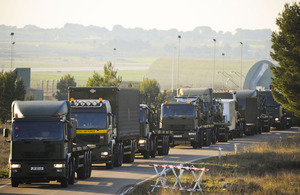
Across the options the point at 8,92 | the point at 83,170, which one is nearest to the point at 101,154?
the point at 83,170

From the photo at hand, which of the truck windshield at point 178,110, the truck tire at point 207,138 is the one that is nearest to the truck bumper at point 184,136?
the truck windshield at point 178,110

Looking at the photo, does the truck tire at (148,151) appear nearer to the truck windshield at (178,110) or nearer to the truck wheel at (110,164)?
the truck wheel at (110,164)

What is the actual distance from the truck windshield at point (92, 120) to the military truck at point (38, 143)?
5.82m

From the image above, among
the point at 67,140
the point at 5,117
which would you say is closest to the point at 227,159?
the point at 67,140

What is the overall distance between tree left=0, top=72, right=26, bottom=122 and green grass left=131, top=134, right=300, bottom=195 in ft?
117

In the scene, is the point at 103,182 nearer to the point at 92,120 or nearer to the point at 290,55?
the point at 92,120

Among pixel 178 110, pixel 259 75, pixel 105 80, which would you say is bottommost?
pixel 178 110

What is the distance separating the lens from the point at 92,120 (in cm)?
2800

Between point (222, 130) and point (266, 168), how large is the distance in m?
21.5

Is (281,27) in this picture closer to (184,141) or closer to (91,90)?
(184,141)

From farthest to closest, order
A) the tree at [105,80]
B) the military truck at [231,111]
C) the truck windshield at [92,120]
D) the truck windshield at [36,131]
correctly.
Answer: the tree at [105,80] < the military truck at [231,111] < the truck windshield at [92,120] < the truck windshield at [36,131]

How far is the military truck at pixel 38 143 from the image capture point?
21656mm

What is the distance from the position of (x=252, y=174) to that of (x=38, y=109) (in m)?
10.3

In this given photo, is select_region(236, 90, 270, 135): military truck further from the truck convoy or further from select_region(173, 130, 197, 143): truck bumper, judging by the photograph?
select_region(173, 130, 197, 143): truck bumper
